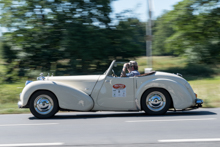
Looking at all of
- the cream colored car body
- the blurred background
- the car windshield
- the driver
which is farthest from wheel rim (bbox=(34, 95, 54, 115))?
the blurred background

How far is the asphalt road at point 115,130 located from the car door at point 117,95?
0.30 m

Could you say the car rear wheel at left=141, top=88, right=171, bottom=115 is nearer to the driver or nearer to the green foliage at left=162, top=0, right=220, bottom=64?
the driver

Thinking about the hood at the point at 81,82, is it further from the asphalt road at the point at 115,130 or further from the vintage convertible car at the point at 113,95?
the asphalt road at the point at 115,130

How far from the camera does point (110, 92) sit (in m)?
7.35

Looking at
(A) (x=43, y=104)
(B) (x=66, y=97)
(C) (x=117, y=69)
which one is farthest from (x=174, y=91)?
(A) (x=43, y=104)

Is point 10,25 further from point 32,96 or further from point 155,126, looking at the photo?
point 155,126

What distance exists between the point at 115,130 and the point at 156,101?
6.16 feet

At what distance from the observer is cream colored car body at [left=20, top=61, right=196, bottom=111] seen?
23.8ft

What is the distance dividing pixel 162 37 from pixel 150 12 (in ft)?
96.1

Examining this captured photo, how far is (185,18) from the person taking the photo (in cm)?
2291

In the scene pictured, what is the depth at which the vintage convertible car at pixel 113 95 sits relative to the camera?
23.8 feet

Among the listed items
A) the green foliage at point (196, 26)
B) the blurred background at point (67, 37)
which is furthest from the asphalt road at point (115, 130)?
the green foliage at point (196, 26)

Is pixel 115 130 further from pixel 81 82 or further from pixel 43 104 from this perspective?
pixel 43 104

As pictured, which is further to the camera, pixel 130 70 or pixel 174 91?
pixel 130 70
